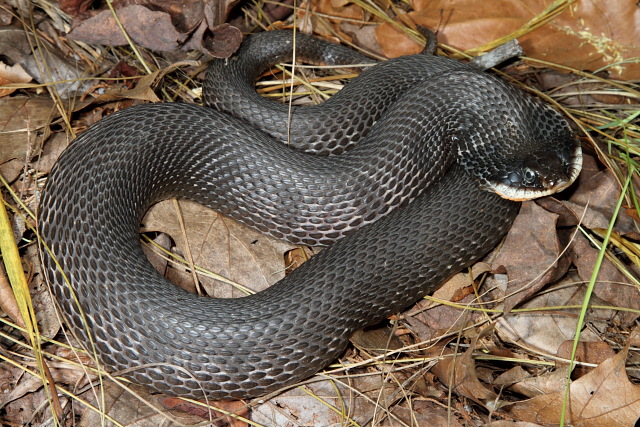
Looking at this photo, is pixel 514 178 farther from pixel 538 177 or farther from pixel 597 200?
pixel 597 200

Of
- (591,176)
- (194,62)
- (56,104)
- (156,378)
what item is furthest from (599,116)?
(56,104)

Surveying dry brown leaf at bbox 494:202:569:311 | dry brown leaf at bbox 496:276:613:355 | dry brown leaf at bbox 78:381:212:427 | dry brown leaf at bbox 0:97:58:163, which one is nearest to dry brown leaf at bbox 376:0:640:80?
dry brown leaf at bbox 494:202:569:311

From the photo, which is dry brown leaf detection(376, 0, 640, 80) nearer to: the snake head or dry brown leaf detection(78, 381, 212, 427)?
the snake head

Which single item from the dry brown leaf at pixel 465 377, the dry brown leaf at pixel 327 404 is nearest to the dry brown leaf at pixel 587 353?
the dry brown leaf at pixel 465 377

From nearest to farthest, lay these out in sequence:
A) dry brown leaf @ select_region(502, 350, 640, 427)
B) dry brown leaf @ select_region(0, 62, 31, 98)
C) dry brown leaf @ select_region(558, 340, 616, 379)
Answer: dry brown leaf @ select_region(502, 350, 640, 427) → dry brown leaf @ select_region(558, 340, 616, 379) → dry brown leaf @ select_region(0, 62, 31, 98)

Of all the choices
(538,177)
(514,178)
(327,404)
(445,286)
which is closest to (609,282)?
(538,177)

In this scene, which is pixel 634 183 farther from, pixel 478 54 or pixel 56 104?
pixel 56 104

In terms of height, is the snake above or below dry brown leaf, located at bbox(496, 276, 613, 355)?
above
